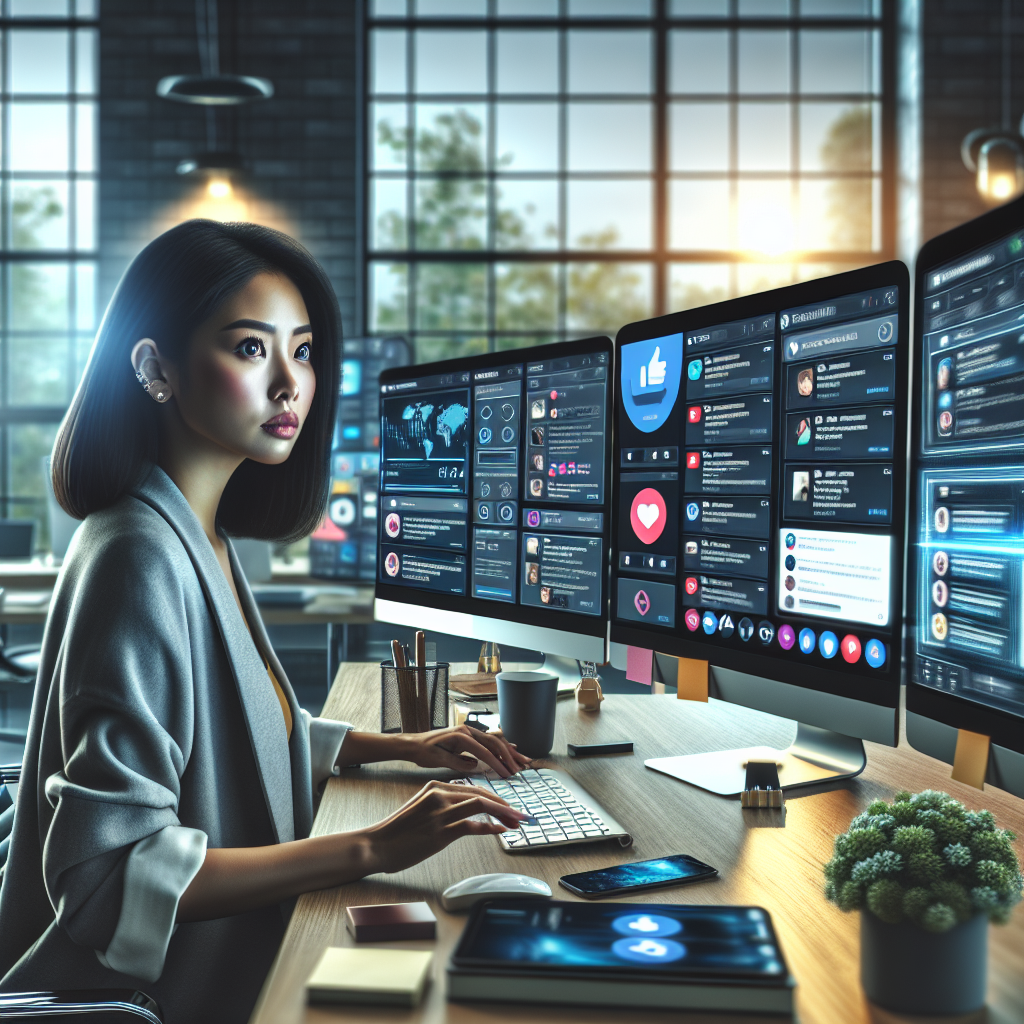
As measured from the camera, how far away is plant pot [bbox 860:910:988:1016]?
0.59 metres

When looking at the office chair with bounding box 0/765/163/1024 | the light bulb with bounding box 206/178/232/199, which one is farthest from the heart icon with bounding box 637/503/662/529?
the light bulb with bounding box 206/178/232/199

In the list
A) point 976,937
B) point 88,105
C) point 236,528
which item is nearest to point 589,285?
point 88,105

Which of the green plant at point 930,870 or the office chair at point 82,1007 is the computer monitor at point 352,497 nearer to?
the office chair at point 82,1007

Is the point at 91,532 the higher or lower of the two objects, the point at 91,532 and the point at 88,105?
the lower

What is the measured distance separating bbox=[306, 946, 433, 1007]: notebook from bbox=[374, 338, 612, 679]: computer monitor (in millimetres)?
635

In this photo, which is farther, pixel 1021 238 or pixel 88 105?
pixel 88 105

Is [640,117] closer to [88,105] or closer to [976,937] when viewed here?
[88,105]

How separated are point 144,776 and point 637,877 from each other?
436 mm

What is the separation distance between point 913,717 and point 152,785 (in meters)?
0.68

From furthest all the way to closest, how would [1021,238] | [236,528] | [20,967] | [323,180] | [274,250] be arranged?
1. [323,180]
2. [236,528]
3. [274,250]
4. [20,967]
5. [1021,238]

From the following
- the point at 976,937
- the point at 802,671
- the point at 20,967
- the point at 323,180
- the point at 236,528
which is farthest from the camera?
the point at 323,180

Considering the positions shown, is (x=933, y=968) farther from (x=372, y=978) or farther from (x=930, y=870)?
(x=372, y=978)

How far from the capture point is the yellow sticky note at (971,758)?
2.50 ft

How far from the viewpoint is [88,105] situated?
523 centimetres
